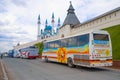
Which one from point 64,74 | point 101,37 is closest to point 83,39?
point 101,37

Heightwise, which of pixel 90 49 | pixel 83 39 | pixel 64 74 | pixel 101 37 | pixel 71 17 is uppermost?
pixel 71 17

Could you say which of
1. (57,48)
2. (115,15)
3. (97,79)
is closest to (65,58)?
(57,48)

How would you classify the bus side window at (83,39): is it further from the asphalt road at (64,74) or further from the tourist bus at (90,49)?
the asphalt road at (64,74)

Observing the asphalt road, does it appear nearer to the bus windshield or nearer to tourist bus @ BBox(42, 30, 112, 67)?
tourist bus @ BBox(42, 30, 112, 67)

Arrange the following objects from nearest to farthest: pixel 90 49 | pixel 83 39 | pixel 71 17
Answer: pixel 90 49
pixel 83 39
pixel 71 17

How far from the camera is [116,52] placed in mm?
23891

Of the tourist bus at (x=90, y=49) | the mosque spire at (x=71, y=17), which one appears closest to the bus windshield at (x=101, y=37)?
the tourist bus at (x=90, y=49)

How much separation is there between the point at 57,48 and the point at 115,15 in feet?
36.9

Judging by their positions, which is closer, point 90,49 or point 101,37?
point 90,49

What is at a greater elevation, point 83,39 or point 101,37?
point 101,37

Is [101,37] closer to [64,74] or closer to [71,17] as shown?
[64,74]

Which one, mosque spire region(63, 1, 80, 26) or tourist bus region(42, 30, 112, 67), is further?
mosque spire region(63, 1, 80, 26)

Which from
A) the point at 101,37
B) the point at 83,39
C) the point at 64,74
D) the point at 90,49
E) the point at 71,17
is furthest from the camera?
the point at 71,17

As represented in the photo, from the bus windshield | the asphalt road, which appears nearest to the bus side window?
the bus windshield
